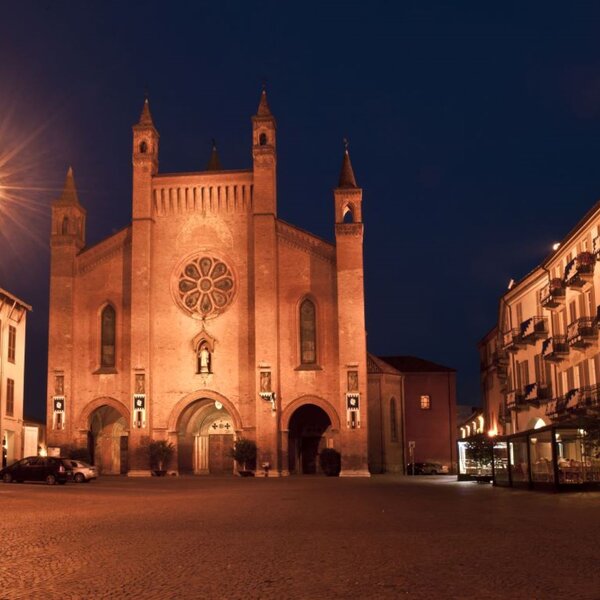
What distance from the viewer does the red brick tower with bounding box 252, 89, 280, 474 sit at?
48.0 m

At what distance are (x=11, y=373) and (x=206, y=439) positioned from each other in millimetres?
12396

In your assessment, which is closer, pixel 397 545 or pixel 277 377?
pixel 397 545

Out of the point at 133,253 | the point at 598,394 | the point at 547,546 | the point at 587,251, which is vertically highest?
the point at 133,253

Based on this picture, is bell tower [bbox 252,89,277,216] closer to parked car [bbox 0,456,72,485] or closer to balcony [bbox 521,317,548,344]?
balcony [bbox 521,317,548,344]

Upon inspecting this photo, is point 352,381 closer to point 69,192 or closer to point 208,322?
point 208,322

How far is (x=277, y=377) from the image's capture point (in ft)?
159

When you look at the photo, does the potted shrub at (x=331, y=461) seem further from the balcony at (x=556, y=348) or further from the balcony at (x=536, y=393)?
the balcony at (x=556, y=348)

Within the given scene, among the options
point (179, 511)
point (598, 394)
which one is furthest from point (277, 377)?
point (179, 511)

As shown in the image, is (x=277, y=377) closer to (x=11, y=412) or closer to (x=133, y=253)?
(x=133, y=253)

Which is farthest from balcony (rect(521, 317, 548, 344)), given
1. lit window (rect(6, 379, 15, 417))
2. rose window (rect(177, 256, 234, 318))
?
lit window (rect(6, 379, 15, 417))

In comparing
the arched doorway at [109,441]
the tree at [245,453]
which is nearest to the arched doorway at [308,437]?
the tree at [245,453]

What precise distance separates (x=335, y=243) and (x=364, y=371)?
24.8ft

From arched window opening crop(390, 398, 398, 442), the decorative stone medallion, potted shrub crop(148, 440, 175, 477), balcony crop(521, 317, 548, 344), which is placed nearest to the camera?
balcony crop(521, 317, 548, 344)

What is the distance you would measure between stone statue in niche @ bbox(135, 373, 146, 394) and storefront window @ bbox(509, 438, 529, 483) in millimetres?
23178
